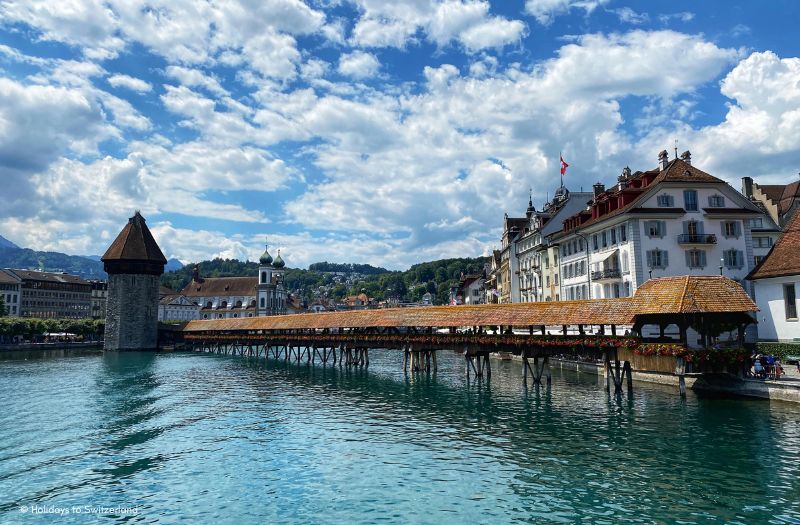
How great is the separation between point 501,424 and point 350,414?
711 centimetres

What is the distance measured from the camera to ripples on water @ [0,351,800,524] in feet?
42.8

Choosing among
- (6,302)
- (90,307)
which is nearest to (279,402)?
(6,302)

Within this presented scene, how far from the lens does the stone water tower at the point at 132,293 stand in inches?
3009

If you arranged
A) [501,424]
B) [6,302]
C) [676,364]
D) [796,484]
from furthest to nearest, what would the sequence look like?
[6,302] < [676,364] < [501,424] < [796,484]

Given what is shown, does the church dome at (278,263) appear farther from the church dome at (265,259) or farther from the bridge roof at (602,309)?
the bridge roof at (602,309)

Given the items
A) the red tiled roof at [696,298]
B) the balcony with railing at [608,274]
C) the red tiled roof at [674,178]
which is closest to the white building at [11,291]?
the balcony with railing at [608,274]

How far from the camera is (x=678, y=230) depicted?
38.7 m

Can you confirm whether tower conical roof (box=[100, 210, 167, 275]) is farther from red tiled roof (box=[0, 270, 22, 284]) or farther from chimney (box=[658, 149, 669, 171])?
chimney (box=[658, 149, 669, 171])

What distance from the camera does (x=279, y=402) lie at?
29203mm

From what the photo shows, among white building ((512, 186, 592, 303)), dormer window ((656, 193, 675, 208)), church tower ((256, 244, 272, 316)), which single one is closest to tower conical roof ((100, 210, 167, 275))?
church tower ((256, 244, 272, 316))

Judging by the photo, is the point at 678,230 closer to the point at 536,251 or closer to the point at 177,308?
the point at 536,251

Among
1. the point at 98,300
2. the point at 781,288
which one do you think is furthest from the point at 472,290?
the point at 98,300

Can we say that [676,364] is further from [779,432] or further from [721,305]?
[779,432]

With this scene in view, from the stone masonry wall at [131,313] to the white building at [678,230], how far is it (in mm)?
64569
